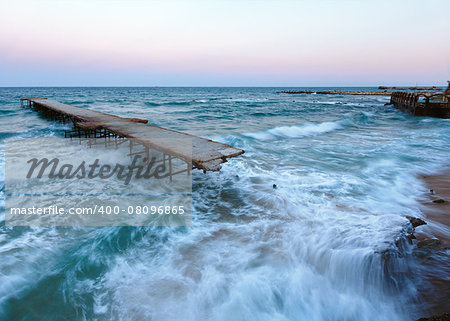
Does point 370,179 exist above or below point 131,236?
above

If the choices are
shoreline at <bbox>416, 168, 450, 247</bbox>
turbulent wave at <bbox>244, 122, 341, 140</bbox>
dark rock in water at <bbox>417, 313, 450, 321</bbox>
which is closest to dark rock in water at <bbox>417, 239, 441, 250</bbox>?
shoreline at <bbox>416, 168, 450, 247</bbox>

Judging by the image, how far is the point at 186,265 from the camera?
467 centimetres

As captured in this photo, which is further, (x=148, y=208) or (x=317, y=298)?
(x=148, y=208)

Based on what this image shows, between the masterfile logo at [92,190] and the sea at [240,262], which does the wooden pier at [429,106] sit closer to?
the sea at [240,262]

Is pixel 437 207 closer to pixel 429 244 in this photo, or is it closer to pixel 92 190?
pixel 429 244

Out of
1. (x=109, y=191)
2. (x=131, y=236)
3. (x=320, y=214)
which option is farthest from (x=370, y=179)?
(x=109, y=191)

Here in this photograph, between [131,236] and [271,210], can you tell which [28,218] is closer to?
[131,236]

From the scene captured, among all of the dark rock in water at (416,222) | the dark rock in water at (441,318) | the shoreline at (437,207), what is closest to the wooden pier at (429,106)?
the shoreline at (437,207)

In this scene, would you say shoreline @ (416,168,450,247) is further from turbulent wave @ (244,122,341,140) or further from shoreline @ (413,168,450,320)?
turbulent wave @ (244,122,341,140)

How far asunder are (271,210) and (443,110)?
2662 cm

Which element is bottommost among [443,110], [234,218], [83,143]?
[234,218]

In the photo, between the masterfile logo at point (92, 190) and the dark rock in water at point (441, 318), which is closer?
the dark rock in water at point (441, 318)

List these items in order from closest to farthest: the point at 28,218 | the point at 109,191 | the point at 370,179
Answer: the point at 28,218, the point at 109,191, the point at 370,179

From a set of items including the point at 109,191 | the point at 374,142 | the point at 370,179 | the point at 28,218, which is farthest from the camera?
the point at 374,142
